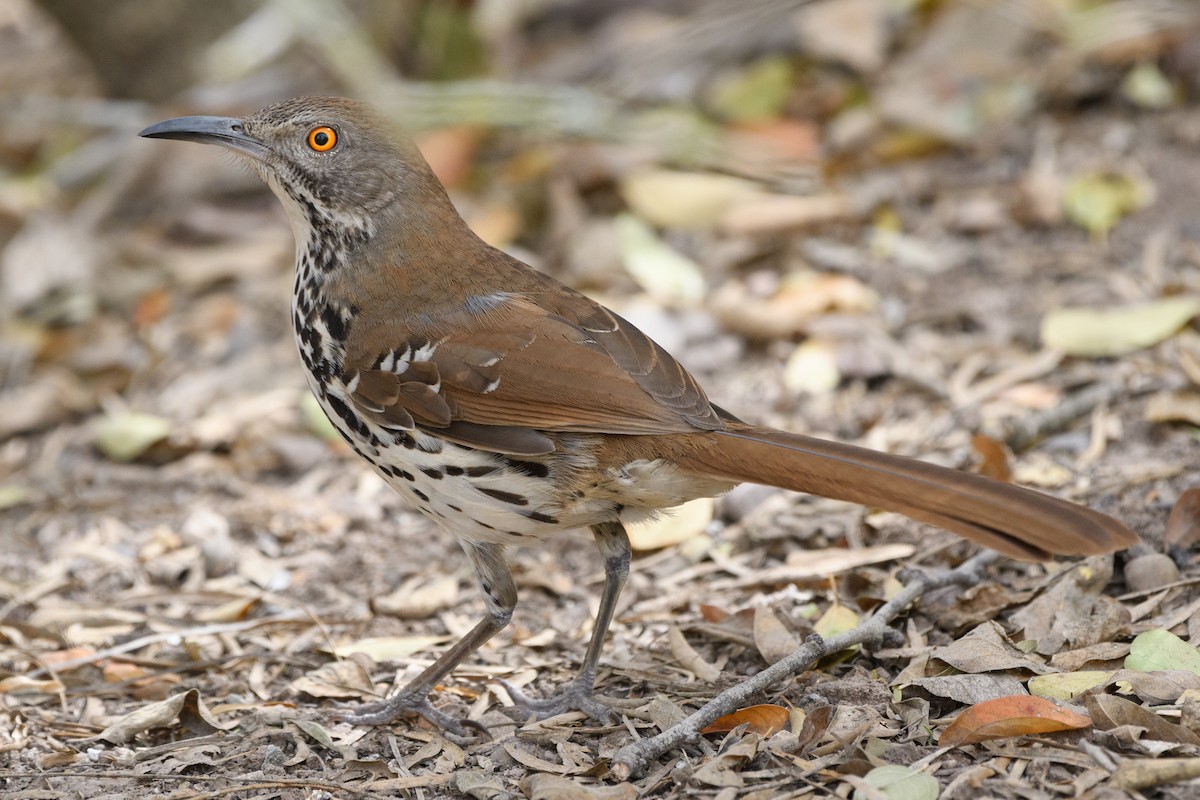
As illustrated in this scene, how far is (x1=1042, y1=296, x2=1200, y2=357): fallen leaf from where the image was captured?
172 inches

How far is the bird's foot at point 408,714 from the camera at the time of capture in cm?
327

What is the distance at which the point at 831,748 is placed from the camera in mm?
2781

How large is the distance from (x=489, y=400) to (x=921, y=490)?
3.46ft

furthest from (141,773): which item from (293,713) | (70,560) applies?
(70,560)

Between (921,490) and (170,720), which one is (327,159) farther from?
(921,490)

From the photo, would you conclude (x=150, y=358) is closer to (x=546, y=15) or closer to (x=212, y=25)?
(x=212, y=25)

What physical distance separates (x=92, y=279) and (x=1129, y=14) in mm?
4953

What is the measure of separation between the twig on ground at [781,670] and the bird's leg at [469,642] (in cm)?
64

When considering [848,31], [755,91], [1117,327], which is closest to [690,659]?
[1117,327]

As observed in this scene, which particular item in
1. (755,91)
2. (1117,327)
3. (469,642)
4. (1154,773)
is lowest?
(469,642)

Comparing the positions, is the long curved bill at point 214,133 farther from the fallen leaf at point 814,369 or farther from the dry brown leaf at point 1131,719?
the dry brown leaf at point 1131,719

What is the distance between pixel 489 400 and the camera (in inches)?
127

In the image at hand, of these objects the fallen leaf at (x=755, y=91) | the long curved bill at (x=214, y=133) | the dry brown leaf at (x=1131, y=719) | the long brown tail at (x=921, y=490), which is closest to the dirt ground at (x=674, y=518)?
the dry brown leaf at (x=1131, y=719)

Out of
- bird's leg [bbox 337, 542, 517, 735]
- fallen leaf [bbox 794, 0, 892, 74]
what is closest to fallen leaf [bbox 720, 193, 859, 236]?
fallen leaf [bbox 794, 0, 892, 74]
